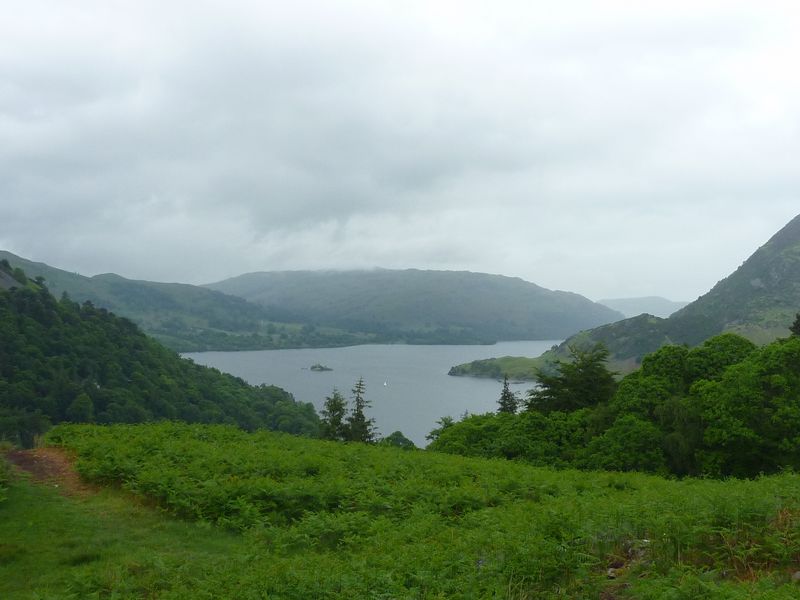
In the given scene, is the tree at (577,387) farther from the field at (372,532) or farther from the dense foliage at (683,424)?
the field at (372,532)

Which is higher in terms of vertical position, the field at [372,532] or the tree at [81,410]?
the field at [372,532]

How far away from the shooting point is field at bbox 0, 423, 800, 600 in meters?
9.39

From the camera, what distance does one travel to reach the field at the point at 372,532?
30.8 feet

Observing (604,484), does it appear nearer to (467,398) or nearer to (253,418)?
(253,418)

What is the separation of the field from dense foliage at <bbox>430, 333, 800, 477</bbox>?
7.81 metres

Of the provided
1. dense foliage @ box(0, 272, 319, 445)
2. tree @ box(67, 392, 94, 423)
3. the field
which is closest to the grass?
the field

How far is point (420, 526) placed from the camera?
13.0 m

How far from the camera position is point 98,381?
131625 mm

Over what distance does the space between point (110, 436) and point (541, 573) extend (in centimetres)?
1840

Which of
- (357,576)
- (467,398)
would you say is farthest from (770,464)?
(467,398)

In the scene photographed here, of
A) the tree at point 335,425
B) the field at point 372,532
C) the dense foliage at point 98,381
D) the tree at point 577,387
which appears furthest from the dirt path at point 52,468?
the dense foliage at point 98,381

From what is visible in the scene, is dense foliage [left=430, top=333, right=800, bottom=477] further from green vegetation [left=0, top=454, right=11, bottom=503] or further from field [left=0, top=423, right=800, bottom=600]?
green vegetation [left=0, top=454, right=11, bottom=503]

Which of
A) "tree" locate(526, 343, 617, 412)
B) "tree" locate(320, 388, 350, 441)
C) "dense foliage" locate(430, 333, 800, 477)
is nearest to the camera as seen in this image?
"dense foliage" locate(430, 333, 800, 477)

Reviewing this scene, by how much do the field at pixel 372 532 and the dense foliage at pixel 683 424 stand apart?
781cm
